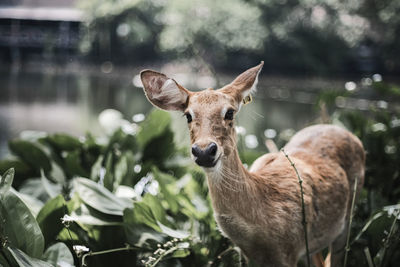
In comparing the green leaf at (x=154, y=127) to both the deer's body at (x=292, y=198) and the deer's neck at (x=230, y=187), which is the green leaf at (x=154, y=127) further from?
the deer's neck at (x=230, y=187)

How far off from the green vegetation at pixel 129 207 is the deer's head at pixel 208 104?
1.09 feet

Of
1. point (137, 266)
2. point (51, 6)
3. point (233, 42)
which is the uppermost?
point (51, 6)

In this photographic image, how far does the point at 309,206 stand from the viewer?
139 centimetres

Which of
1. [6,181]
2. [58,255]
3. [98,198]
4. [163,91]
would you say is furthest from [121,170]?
[163,91]

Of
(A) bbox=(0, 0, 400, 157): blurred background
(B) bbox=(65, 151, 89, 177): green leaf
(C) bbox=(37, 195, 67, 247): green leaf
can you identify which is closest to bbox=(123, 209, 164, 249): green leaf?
(C) bbox=(37, 195, 67, 247): green leaf

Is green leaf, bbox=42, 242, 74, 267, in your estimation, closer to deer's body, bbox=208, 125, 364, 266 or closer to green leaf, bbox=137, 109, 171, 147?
deer's body, bbox=208, 125, 364, 266

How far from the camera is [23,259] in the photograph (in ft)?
3.91

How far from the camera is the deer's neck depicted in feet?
3.91

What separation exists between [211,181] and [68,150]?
134 centimetres

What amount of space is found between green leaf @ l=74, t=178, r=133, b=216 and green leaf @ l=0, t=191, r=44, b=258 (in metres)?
0.26

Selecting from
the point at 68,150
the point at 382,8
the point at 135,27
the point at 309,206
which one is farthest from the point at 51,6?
the point at 309,206

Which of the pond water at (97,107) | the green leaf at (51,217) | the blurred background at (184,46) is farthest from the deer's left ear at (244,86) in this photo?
the blurred background at (184,46)

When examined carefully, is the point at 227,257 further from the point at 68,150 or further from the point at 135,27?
the point at 135,27

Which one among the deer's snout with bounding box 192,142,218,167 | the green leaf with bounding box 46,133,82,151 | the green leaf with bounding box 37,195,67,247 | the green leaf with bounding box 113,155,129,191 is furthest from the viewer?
the green leaf with bounding box 46,133,82,151
